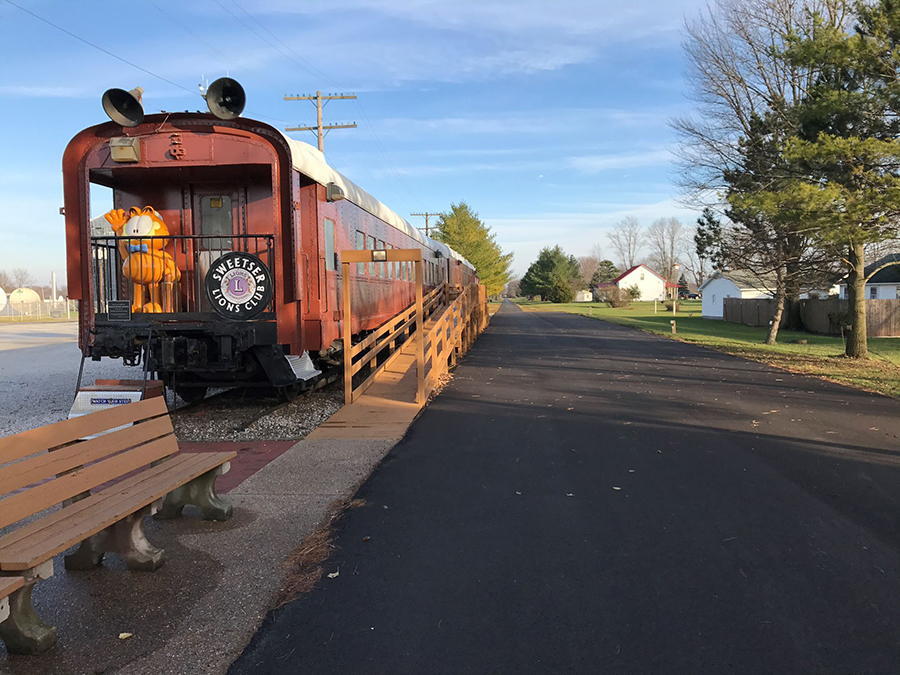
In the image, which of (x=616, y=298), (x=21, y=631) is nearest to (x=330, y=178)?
(x=21, y=631)

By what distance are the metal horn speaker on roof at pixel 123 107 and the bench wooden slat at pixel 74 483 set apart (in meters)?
4.83

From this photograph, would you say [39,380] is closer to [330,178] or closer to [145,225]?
[145,225]

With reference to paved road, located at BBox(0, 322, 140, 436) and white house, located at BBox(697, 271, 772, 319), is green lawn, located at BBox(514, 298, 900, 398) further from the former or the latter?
white house, located at BBox(697, 271, 772, 319)

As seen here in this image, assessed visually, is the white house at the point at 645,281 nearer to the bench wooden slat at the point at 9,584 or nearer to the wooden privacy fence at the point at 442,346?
the wooden privacy fence at the point at 442,346

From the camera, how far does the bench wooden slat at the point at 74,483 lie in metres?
3.22

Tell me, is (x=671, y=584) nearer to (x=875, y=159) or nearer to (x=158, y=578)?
(x=158, y=578)

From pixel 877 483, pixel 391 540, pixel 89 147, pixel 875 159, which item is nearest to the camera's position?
pixel 391 540

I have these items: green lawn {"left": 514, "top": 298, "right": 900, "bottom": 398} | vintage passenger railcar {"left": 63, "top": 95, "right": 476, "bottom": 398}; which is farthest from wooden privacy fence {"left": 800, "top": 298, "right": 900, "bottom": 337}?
vintage passenger railcar {"left": 63, "top": 95, "right": 476, "bottom": 398}

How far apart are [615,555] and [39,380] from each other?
45.3 feet

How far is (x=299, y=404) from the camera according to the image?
10453 mm

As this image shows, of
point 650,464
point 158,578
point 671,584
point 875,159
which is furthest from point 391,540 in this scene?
point 875,159

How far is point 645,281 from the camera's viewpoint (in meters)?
109

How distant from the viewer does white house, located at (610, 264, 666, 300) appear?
108 m

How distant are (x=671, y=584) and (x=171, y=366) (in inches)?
261
